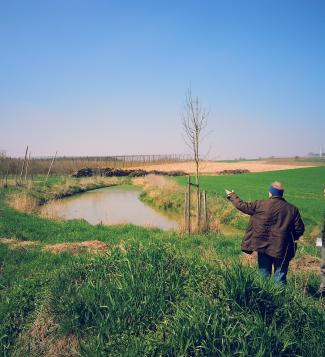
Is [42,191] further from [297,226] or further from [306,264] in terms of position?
[297,226]

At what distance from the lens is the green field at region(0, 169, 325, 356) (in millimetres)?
3393

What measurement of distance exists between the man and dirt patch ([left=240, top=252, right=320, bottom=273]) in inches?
63.0

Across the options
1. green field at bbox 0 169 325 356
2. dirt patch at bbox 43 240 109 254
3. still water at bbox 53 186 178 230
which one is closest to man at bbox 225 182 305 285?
green field at bbox 0 169 325 356

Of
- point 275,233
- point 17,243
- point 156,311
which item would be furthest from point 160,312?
point 17,243

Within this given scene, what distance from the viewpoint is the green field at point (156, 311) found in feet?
11.1

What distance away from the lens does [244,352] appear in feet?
10.4

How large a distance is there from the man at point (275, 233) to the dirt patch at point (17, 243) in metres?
6.18

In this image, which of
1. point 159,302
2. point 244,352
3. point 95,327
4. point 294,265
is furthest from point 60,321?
point 294,265

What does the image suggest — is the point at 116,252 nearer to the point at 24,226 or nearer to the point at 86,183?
the point at 24,226

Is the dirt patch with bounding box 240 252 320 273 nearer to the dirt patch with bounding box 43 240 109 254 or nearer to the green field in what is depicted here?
the green field

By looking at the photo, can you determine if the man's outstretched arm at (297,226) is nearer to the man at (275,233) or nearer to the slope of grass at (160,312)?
the man at (275,233)

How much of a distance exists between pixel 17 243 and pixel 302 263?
7.70 metres

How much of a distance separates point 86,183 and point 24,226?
23.4 metres

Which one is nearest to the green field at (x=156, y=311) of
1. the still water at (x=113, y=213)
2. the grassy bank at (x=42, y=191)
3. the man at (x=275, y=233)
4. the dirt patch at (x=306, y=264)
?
the man at (x=275, y=233)
